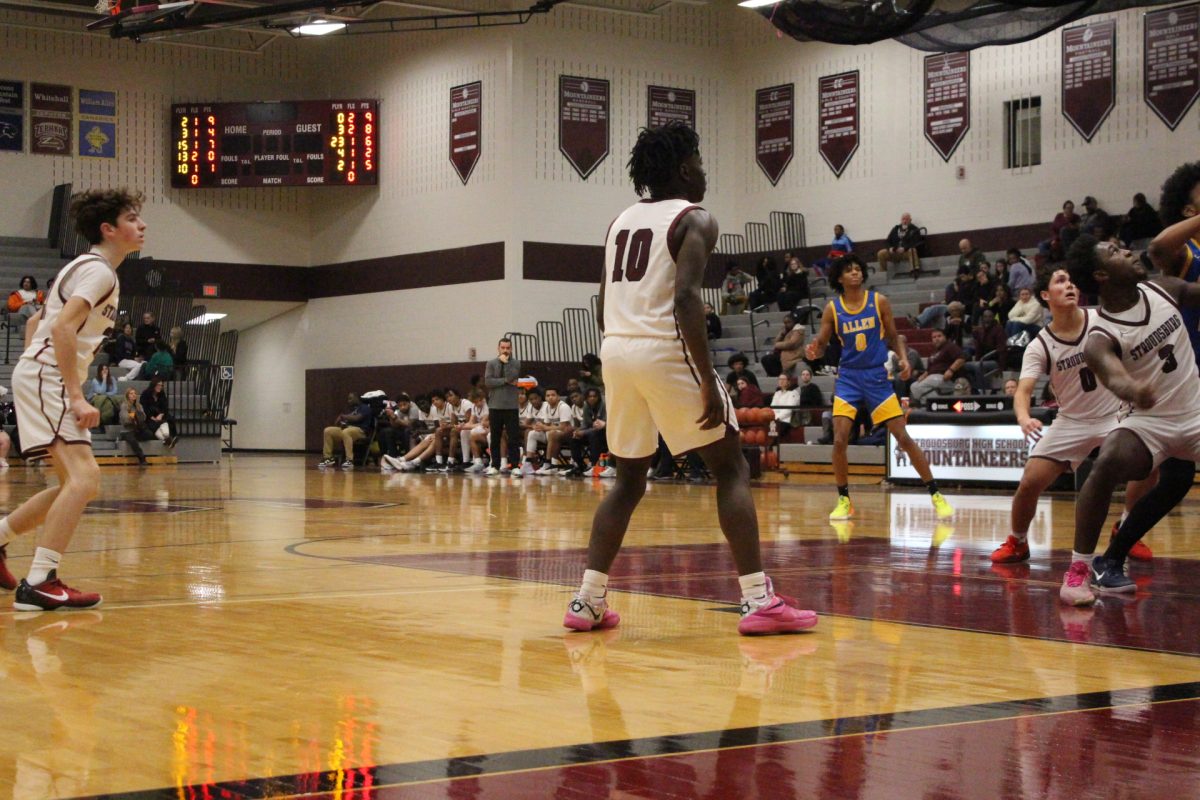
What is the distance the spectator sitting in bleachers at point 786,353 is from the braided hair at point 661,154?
17257 millimetres

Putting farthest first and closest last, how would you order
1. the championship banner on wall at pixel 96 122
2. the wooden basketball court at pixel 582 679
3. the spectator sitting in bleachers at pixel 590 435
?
the championship banner on wall at pixel 96 122 → the spectator sitting in bleachers at pixel 590 435 → the wooden basketball court at pixel 582 679

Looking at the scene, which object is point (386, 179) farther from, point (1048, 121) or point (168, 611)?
point (168, 611)

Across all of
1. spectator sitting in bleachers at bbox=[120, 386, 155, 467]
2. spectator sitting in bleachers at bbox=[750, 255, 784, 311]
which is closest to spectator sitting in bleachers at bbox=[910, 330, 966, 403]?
spectator sitting in bleachers at bbox=[750, 255, 784, 311]

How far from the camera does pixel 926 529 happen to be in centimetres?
1056

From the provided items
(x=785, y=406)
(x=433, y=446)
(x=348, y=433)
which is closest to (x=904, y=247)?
(x=785, y=406)

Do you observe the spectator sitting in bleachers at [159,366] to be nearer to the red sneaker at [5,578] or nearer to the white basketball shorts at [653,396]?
the red sneaker at [5,578]

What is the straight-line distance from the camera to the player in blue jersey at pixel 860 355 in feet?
36.2

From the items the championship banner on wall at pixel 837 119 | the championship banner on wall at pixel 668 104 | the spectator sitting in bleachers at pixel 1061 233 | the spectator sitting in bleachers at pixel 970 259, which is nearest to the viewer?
the spectator sitting in bleachers at pixel 1061 233

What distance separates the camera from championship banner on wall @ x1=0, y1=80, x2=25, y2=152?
3058 cm

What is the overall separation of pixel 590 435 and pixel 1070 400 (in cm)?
1382

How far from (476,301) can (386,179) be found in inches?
165

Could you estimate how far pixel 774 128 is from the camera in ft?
97.2

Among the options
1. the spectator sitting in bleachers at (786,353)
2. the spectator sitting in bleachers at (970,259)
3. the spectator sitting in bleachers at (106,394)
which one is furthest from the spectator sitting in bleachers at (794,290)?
the spectator sitting in bleachers at (106,394)

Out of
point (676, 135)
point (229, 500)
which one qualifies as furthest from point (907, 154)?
point (676, 135)
